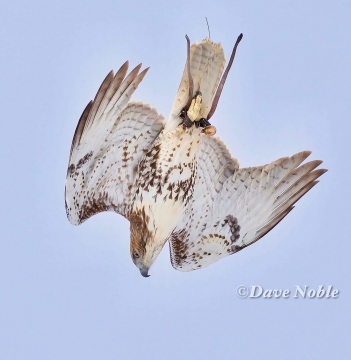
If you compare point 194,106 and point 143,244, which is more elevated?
point 194,106

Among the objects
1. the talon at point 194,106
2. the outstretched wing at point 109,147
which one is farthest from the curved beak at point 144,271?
the talon at point 194,106

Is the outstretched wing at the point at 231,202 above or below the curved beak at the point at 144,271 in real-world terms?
above

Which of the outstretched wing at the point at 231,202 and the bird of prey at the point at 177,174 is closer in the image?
the bird of prey at the point at 177,174

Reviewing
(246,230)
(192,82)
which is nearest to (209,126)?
(192,82)

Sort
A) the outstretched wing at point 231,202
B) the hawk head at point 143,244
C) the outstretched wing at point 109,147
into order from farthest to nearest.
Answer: the outstretched wing at point 231,202 → the hawk head at point 143,244 → the outstretched wing at point 109,147

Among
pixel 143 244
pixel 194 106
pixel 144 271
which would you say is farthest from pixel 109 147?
pixel 144 271

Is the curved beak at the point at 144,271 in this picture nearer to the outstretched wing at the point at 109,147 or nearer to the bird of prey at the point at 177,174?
the bird of prey at the point at 177,174

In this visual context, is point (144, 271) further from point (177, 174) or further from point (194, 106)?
point (194, 106)

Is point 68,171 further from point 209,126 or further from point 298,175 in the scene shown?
point 298,175
